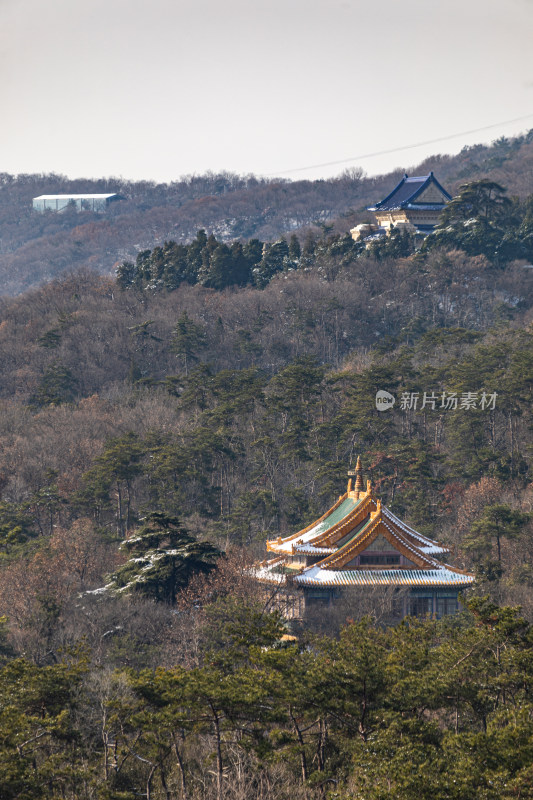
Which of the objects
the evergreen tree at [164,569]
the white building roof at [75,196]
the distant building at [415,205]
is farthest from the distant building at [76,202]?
the evergreen tree at [164,569]

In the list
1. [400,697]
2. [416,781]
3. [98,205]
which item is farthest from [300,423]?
[98,205]

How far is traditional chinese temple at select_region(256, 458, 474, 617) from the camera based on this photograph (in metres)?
37.0

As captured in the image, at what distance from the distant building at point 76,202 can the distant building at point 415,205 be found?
92.9 m

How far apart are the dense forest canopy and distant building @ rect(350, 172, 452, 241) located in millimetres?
2715

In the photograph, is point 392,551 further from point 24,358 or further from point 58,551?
point 24,358

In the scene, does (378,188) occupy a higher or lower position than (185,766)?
higher

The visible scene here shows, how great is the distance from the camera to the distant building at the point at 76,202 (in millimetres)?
166750

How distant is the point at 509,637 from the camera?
2195cm

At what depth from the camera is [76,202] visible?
16738 centimetres

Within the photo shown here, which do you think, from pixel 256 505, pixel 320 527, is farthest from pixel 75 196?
pixel 320 527

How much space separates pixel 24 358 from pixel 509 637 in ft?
177

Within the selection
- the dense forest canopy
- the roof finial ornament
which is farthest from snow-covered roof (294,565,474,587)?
the roof finial ornament

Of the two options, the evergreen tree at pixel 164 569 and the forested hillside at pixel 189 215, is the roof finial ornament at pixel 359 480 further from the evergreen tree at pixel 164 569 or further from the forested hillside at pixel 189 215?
the forested hillside at pixel 189 215

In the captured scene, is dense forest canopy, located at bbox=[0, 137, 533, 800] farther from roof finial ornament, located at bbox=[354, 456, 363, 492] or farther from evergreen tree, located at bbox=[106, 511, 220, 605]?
roof finial ornament, located at bbox=[354, 456, 363, 492]
